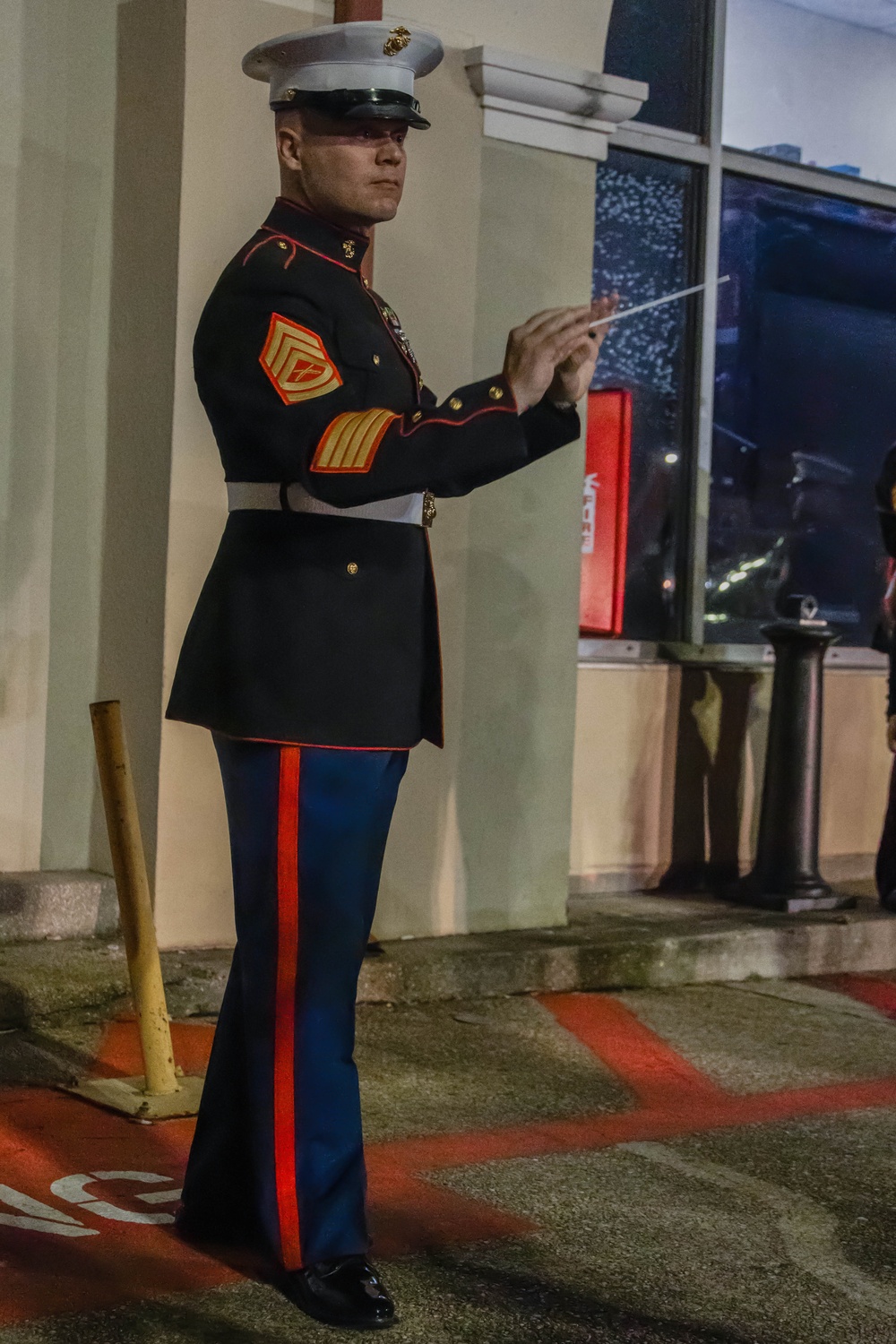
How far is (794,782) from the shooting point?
7125 millimetres

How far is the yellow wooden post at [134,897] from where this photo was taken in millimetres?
4266

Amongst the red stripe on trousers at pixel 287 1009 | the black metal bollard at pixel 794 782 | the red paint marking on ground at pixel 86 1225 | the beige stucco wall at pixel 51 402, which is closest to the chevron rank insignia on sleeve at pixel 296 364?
the red stripe on trousers at pixel 287 1009

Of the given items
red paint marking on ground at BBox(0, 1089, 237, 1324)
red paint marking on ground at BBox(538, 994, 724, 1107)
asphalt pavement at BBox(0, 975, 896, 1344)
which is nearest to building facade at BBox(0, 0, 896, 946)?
red paint marking on ground at BBox(538, 994, 724, 1107)

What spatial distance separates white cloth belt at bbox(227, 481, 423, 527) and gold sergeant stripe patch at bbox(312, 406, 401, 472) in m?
0.15

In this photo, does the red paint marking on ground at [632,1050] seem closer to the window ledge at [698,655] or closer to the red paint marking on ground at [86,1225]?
the red paint marking on ground at [86,1225]

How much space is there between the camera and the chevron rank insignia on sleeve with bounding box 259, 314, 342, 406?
9.55 ft

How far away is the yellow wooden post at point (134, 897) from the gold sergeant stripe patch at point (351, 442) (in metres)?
1.55

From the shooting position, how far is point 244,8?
544 cm

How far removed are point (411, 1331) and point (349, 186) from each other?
1.94 metres

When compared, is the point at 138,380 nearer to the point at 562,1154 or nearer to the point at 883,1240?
the point at 562,1154

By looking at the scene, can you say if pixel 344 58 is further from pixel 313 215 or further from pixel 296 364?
pixel 296 364

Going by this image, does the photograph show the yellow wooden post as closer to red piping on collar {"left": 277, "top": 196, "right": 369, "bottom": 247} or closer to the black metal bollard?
red piping on collar {"left": 277, "top": 196, "right": 369, "bottom": 247}

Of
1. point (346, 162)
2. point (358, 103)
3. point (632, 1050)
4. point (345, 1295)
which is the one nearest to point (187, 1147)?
point (345, 1295)

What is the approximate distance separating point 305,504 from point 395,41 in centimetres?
79
